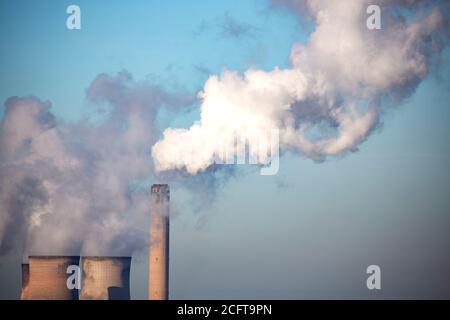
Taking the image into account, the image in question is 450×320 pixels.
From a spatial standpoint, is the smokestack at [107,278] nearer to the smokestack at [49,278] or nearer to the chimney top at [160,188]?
the smokestack at [49,278]

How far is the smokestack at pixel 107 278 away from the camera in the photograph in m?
74.2

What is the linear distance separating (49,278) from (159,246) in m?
10.4

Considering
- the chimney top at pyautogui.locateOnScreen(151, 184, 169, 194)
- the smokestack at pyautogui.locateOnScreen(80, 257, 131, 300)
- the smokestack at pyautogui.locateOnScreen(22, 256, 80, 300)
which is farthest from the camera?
the chimney top at pyautogui.locateOnScreen(151, 184, 169, 194)

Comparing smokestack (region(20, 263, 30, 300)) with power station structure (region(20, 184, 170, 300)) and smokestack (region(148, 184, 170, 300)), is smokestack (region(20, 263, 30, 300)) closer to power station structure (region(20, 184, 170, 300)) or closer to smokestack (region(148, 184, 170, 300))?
power station structure (region(20, 184, 170, 300))

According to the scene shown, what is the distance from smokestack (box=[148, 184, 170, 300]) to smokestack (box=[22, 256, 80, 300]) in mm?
7805

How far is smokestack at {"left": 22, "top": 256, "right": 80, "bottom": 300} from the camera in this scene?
7306 centimetres

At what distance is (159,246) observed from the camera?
263 ft

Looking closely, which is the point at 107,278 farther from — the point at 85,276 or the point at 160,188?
the point at 160,188

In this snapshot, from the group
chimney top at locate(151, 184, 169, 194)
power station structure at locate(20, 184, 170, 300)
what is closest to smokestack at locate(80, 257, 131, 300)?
power station structure at locate(20, 184, 170, 300)

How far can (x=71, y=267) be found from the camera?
75250 mm
